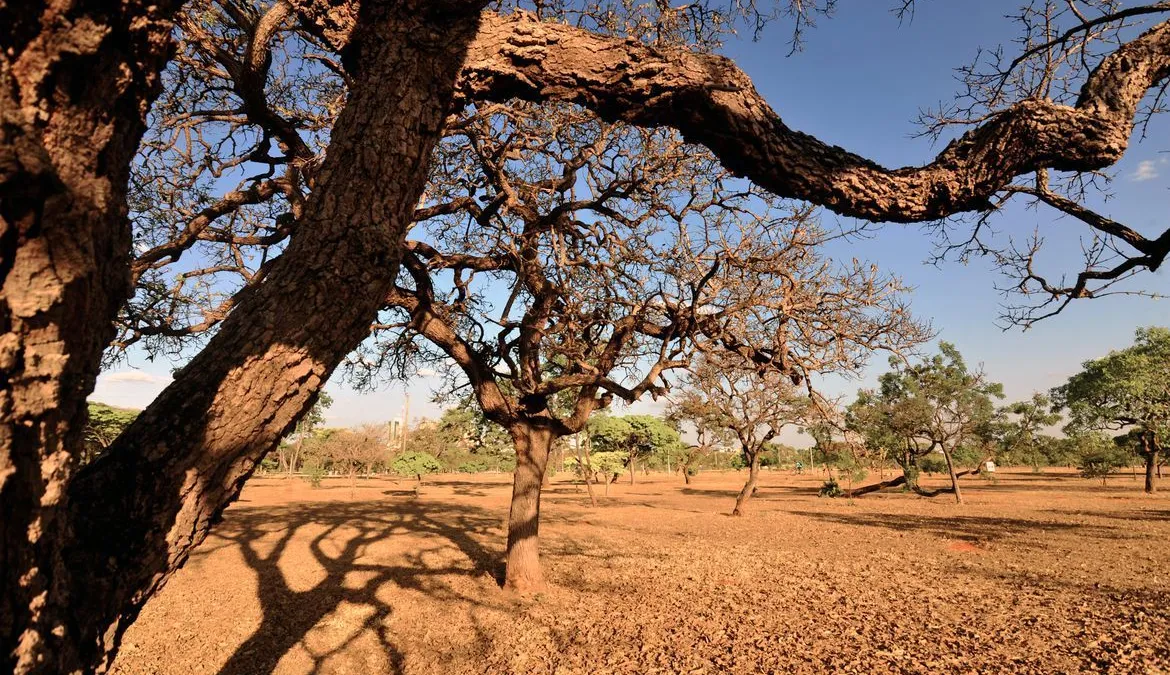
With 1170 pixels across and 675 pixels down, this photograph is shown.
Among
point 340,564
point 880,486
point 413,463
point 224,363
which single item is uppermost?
point 224,363

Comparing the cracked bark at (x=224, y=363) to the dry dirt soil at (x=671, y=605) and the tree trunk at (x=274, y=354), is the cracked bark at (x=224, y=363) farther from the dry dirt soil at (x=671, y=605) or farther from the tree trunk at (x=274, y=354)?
the dry dirt soil at (x=671, y=605)

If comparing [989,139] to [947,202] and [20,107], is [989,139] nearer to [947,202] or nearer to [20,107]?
[947,202]

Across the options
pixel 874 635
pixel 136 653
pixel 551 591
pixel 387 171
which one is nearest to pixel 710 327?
pixel 874 635

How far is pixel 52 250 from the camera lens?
1011 mm

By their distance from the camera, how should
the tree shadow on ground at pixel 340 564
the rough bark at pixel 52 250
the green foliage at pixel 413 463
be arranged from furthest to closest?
the green foliage at pixel 413 463 < the tree shadow on ground at pixel 340 564 < the rough bark at pixel 52 250

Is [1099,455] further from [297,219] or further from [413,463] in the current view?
[297,219]

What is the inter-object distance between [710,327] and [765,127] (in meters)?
5.17

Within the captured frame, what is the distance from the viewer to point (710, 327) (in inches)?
284

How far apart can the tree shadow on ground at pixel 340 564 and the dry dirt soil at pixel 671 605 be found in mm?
51

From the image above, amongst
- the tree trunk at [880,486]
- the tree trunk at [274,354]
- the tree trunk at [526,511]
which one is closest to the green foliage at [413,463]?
the tree trunk at [880,486]

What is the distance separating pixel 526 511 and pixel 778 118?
688 cm

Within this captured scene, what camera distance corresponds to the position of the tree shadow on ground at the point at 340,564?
247 inches

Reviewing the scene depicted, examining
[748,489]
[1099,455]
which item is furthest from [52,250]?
[1099,455]

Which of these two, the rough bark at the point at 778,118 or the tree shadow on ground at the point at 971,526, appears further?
the tree shadow on ground at the point at 971,526
